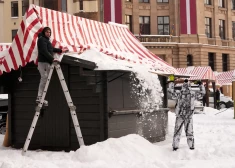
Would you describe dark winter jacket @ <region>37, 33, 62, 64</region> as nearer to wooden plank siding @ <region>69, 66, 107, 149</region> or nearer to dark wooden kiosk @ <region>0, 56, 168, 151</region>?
dark wooden kiosk @ <region>0, 56, 168, 151</region>

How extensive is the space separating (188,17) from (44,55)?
3971 centimetres

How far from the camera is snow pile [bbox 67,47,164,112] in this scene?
1053cm

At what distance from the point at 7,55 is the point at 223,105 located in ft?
91.8

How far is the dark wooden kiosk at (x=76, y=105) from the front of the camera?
35.1 feet

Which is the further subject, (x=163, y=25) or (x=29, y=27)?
(x=163, y=25)

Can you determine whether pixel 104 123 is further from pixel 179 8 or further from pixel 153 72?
pixel 179 8

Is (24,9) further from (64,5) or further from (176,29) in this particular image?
(176,29)

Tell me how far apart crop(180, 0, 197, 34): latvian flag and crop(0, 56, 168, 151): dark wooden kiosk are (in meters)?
36.5

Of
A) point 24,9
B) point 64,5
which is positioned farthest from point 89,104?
point 24,9

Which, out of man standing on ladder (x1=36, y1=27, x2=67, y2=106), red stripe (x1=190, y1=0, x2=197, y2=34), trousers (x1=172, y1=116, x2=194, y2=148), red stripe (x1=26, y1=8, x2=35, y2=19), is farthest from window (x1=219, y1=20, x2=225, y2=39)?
man standing on ladder (x1=36, y1=27, x2=67, y2=106)

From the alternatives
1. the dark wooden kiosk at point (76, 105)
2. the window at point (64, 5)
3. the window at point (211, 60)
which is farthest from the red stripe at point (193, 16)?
the dark wooden kiosk at point (76, 105)

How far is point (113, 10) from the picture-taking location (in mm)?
45906

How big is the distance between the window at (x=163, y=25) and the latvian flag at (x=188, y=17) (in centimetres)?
169

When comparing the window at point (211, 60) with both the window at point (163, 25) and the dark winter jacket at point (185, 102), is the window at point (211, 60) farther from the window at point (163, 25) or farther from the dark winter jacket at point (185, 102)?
the dark winter jacket at point (185, 102)
